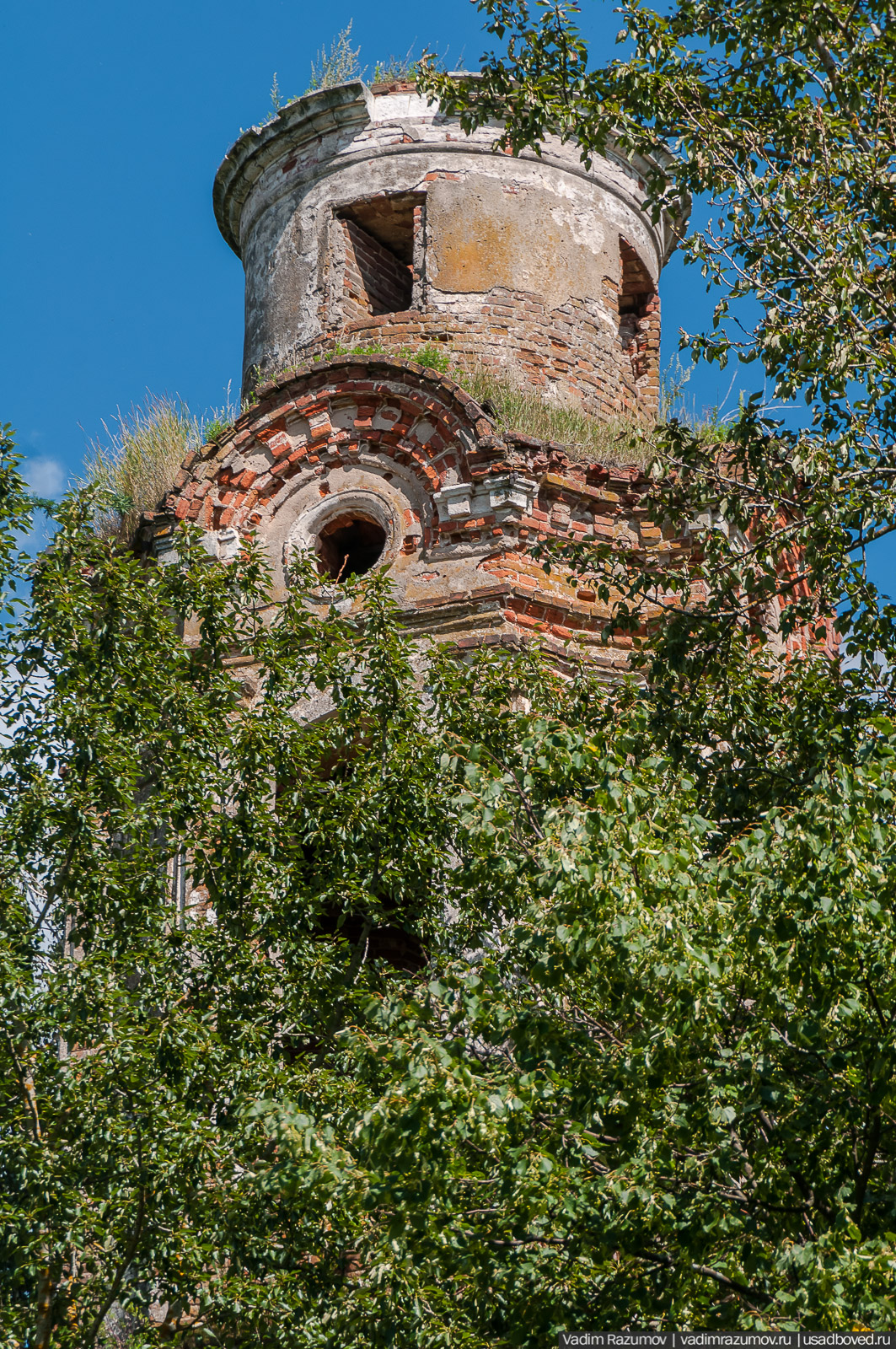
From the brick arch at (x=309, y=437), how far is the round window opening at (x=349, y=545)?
0.43 metres

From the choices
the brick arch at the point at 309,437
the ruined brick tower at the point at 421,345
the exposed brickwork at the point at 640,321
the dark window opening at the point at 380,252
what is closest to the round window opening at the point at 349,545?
the ruined brick tower at the point at 421,345

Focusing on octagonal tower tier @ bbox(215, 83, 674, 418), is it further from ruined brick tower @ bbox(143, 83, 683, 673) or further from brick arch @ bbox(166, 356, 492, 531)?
brick arch @ bbox(166, 356, 492, 531)

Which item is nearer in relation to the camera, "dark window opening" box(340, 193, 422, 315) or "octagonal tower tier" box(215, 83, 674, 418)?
"octagonal tower tier" box(215, 83, 674, 418)

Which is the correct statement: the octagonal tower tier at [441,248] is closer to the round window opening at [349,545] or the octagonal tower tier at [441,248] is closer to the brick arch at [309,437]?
the brick arch at [309,437]

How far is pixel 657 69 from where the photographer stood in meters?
8.91

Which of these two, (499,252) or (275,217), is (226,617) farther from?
(275,217)

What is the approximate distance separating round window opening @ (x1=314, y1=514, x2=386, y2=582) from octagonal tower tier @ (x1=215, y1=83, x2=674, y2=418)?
62.9 inches

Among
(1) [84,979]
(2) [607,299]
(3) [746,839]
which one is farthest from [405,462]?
(3) [746,839]

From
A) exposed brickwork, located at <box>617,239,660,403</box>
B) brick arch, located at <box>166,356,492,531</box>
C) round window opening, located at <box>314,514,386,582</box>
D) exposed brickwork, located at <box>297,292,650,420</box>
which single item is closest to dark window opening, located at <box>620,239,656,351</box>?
exposed brickwork, located at <box>617,239,660,403</box>

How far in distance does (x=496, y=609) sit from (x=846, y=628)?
3.72 meters

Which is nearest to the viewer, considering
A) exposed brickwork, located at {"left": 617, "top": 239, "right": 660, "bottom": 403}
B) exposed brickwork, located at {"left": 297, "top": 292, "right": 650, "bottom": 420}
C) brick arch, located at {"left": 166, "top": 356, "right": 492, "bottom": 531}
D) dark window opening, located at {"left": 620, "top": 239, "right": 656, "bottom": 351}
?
brick arch, located at {"left": 166, "top": 356, "right": 492, "bottom": 531}

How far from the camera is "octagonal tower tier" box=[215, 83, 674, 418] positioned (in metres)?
13.4

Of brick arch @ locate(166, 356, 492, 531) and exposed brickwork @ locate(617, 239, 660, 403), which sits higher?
exposed brickwork @ locate(617, 239, 660, 403)

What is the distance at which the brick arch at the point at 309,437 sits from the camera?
12.2m
